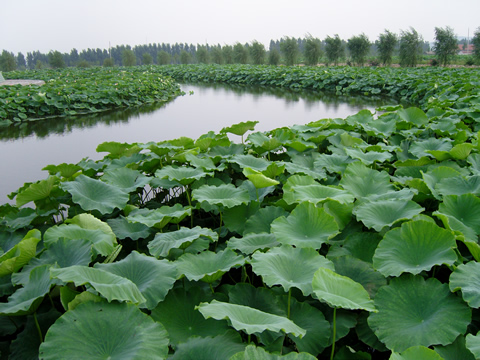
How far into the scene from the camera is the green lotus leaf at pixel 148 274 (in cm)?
85

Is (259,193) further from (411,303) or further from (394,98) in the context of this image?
(394,98)

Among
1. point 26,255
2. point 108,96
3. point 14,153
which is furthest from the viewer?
point 108,96

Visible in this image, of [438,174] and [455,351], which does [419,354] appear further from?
[438,174]

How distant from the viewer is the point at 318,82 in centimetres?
1087

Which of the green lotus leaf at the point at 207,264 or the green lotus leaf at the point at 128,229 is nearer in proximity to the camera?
the green lotus leaf at the point at 207,264

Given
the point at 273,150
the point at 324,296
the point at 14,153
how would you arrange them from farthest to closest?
1. the point at 14,153
2. the point at 273,150
3. the point at 324,296

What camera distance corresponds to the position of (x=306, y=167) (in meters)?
1.79

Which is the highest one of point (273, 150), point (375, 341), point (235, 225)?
point (273, 150)

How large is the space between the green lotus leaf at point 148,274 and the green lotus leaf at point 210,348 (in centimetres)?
14

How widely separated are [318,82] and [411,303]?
10.7 meters

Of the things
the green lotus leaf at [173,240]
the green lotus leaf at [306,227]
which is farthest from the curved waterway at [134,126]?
the green lotus leaf at [306,227]

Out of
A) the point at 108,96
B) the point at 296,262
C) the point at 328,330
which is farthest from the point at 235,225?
the point at 108,96

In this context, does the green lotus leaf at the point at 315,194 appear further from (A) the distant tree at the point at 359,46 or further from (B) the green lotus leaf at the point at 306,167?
(A) the distant tree at the point at 359,46

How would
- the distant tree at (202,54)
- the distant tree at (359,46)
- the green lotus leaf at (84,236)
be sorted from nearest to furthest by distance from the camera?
the green lotus leaf at (84,236) < the distant tree at (359,46) < the distant tree at (202,54)
